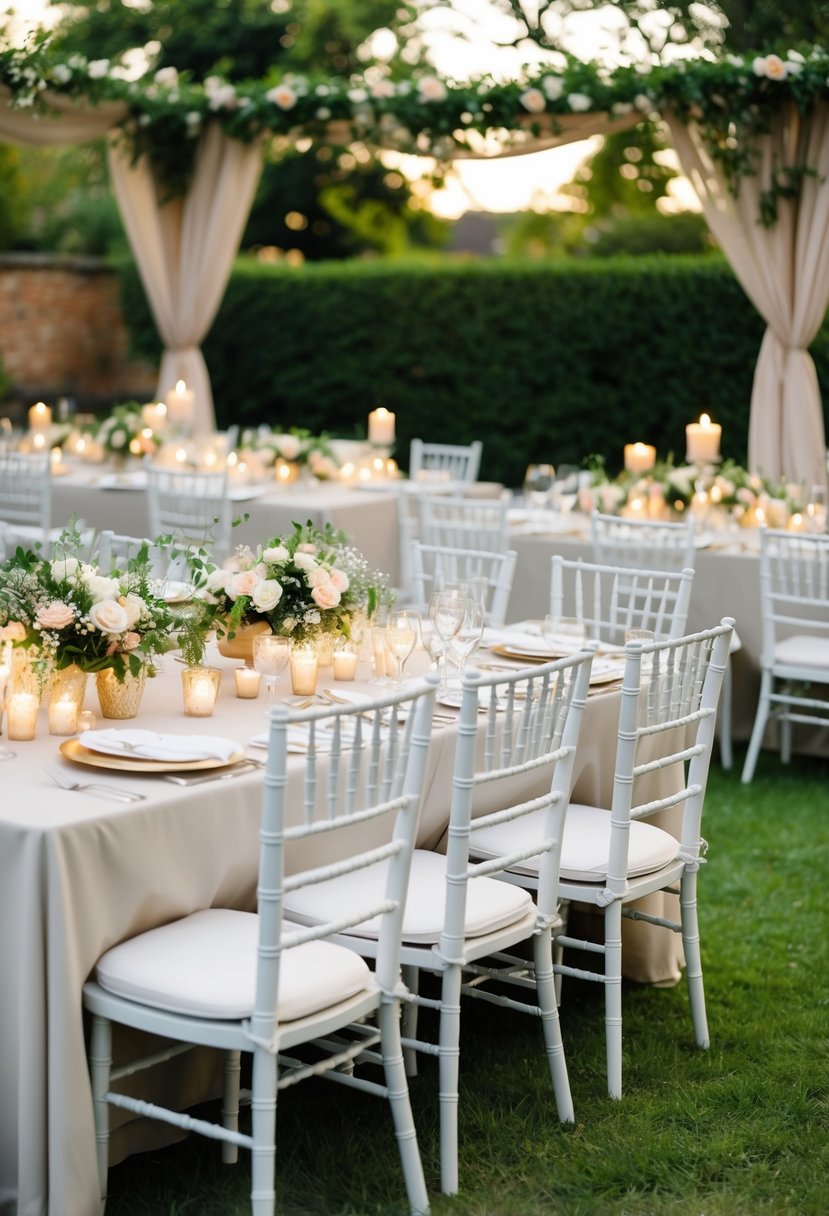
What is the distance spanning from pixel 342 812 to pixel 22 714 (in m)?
0.81

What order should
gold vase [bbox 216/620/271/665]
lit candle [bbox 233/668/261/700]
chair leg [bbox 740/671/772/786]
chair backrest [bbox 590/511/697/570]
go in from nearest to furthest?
lit candle [bbox 233/668/261/700] → gold vase [bbox 216/620/271/665] → chair leg [bbox 740/671/772/786] → chair backrest [bbox 590/511/697/570]

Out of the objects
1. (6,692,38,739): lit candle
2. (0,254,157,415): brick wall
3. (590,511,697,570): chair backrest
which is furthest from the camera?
(0,254,157,415): brick wall

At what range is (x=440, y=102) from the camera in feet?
27.9

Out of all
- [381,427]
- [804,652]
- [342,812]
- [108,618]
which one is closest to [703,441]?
[804,652]

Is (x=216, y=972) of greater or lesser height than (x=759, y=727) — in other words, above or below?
above

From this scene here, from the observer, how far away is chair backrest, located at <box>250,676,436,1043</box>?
2.56m

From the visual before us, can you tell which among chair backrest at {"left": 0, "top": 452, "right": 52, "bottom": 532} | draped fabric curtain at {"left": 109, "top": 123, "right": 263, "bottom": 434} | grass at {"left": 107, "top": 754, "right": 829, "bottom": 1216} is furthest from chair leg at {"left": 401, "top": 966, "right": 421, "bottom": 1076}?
draped fabric curtain at {"left": 109, "top": 123, "right": 263, "bottom": 434}

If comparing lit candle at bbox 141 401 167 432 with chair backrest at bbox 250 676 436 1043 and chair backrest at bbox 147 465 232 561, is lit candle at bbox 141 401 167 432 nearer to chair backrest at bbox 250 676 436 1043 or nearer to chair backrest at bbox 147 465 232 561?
chair backrest at bbox 147 465 232 561

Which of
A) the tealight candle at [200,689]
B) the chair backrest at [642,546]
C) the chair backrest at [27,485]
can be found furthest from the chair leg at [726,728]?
the tealight candle at [200,689]

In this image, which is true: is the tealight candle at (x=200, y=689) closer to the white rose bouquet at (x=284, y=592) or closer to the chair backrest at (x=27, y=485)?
the white rose bouquet at (x=284, y=592)

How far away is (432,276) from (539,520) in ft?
18.0

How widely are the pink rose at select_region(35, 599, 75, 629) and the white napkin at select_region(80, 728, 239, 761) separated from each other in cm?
26

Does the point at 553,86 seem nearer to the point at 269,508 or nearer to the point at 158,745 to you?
the point at 269,508

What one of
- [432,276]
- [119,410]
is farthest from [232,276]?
[119,410]
